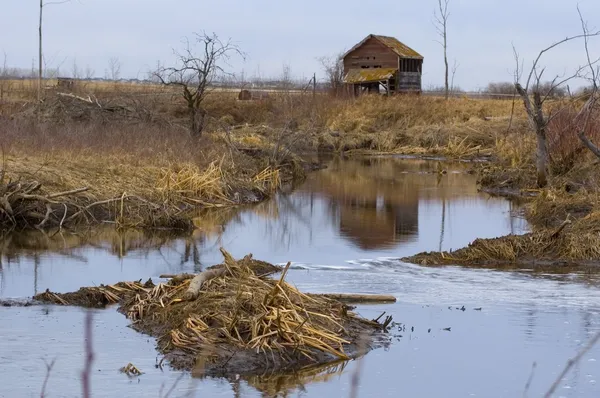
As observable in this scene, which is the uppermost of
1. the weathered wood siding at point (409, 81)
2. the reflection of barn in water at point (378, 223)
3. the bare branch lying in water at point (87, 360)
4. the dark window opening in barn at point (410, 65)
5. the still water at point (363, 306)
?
the dark window opening in barn at point (410, 65)

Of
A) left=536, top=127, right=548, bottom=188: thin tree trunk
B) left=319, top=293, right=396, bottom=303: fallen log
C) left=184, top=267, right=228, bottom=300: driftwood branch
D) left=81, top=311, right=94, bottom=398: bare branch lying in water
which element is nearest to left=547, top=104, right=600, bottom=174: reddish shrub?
left=536, top=127, right=548, bottom=188: thin tree trunk

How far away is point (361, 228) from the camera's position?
2120cm

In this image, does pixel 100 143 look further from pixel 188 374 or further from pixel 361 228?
pixel 188 374

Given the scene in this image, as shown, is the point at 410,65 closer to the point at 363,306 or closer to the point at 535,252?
the point at 535,252

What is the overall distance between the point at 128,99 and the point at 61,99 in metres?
2.61

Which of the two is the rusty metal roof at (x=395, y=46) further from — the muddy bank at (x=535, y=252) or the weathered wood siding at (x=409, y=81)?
the muddy bank at (x=535, y=252)

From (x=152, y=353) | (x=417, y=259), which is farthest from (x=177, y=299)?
(x=417, y=259)

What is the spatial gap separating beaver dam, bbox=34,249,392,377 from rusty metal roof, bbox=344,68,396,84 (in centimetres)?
5572

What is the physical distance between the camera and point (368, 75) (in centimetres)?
6788

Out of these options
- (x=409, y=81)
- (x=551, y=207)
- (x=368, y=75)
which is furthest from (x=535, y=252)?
(x=409, y=81)

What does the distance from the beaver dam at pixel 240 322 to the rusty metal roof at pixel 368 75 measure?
55724 mm

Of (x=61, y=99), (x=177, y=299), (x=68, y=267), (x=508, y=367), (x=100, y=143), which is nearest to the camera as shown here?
(x=508, y=367)

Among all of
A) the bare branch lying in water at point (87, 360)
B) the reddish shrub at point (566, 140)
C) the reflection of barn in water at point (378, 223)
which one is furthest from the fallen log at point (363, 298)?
the reddish shrub at point (566, 140)

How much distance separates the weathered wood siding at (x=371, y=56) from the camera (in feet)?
227
